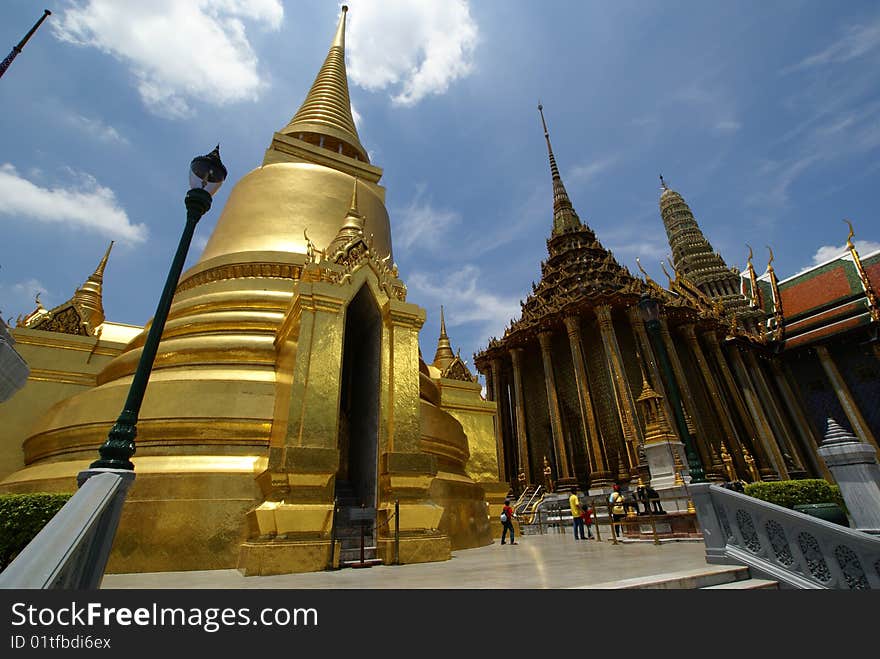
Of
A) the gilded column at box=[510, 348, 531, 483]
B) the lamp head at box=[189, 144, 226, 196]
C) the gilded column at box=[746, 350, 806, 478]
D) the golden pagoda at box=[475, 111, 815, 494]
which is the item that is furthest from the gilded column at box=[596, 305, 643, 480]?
the lamp head at box=[189, 144, 226, 196]

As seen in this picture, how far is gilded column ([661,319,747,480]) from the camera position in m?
18.2

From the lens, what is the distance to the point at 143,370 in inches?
137

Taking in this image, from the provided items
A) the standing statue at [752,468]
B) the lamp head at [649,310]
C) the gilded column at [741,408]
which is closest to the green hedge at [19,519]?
the lamp head at [649,310]

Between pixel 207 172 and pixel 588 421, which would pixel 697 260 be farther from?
pixel 207 172

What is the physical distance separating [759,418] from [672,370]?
21.4 feet

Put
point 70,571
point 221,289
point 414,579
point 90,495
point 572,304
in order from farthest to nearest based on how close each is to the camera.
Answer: point 572,304, point 221,289, point 414,579, point 90,495, point 70,571

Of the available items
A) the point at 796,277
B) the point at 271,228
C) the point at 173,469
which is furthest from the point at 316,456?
the point at 796,277

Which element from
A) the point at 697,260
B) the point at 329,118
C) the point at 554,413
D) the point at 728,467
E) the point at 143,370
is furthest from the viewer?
the point at 697,260

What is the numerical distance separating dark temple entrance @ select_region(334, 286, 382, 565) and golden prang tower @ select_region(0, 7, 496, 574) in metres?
0.04

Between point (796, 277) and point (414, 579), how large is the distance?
35633 millimetres

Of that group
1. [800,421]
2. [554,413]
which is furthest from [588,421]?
[800,421]
